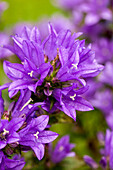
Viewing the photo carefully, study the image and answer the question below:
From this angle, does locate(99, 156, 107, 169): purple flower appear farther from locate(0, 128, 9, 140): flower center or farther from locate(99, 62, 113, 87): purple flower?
locate(99, 62, 113, 87): purple flower

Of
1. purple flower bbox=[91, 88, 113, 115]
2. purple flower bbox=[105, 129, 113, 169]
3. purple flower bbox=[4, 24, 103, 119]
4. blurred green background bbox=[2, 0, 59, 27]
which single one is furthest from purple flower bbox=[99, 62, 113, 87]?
blurred green background bbox=[2, 0, 59, 27]

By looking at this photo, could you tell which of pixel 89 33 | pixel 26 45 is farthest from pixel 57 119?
pixel 89 33

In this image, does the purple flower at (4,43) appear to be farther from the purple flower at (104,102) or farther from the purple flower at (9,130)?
the purple flower at (9,130)

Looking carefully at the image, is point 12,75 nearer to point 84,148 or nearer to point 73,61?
point 73,61

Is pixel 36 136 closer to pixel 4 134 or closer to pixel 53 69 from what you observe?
pixel 4 134

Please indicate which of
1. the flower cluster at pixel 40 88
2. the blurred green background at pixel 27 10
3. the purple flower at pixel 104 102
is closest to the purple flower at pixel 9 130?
the flower cluster at pixel 40 88

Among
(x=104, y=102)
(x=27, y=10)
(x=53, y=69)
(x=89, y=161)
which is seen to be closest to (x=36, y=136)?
(x=53, y=69)
